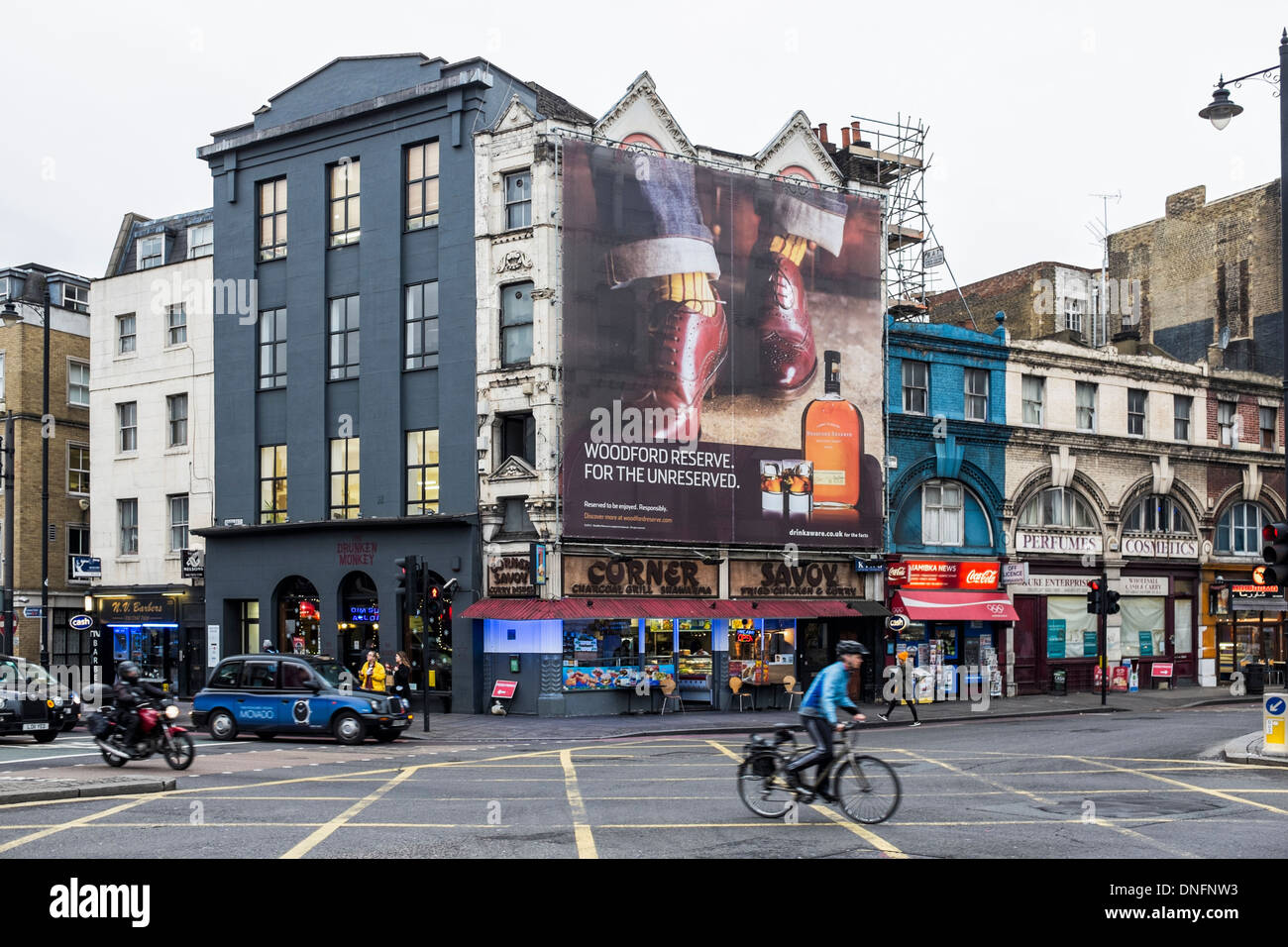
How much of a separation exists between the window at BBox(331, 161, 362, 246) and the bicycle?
2717cm

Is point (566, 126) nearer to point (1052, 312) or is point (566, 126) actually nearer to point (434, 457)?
point (434, 457)

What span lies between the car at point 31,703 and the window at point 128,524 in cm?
1762

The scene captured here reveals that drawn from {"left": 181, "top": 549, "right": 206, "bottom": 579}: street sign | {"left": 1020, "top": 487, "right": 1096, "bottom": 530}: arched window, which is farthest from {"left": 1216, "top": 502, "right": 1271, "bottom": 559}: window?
{"left": 181, "top": 549, "right": 206, "bottom": 579}: street sign

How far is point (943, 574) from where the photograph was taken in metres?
39.5

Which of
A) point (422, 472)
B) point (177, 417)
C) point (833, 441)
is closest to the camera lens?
point (422, 472)

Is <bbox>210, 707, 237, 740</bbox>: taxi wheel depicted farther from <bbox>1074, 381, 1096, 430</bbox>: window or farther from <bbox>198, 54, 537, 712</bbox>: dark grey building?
<bbox>1074, 381, 1096, 430</bbox>: window

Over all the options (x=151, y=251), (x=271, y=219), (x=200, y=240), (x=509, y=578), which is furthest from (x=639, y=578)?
(x=151, y=251)

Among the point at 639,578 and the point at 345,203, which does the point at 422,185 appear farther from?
the point at 639,578

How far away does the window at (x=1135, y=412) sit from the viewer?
145 ft

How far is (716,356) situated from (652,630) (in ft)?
24.5

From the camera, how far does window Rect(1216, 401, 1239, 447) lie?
4650 centimetres

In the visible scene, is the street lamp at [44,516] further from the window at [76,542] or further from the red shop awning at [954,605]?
the red shop awning at [954,605]

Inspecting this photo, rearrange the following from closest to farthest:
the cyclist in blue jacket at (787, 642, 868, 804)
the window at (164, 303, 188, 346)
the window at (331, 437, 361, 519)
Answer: the cyclist in blue jacket at (787, 642, 868, 804) < the window at (331, 437, 361, 519) < the window at (164, 303, 188, 346)

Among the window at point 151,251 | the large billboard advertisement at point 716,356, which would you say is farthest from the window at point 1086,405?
the window at point 151,251
